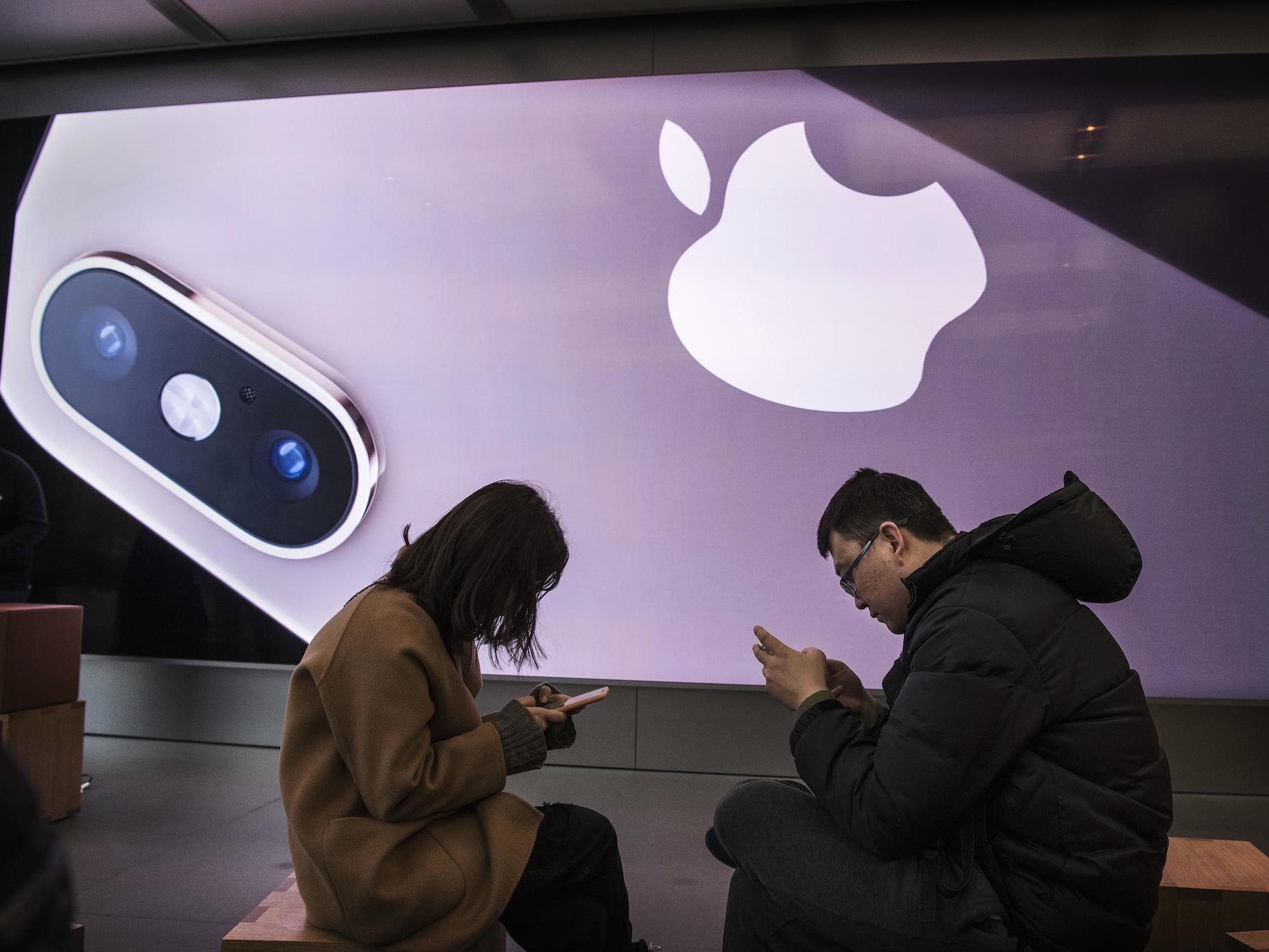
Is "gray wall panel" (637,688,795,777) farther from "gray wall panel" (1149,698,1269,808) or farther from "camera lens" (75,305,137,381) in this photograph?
"camera lens" (75,305,137,381)

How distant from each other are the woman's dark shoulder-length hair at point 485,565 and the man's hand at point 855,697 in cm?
62

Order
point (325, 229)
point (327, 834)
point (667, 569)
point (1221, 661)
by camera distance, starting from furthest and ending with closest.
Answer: point (325, 229)
point (667, 569)
point (1221, 661)
point (327, 834)

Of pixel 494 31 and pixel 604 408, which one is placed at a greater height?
pixel 494 31

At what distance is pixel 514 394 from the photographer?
3645 mm

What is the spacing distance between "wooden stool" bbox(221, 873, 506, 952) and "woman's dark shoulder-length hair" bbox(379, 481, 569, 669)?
47 cm

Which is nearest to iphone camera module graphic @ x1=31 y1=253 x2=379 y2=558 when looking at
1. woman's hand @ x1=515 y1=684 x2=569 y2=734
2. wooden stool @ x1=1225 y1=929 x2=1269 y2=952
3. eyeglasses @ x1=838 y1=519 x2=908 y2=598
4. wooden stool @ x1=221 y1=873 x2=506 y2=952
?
woman's hand @ x1=515 y1=684 x2=569 y2=734

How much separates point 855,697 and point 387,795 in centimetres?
93

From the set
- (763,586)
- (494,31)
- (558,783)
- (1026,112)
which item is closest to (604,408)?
(763,586)

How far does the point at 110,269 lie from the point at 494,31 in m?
1.92

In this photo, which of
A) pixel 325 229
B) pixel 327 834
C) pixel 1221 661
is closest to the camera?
pixel 327 834

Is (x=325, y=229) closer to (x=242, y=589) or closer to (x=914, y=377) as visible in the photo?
(x=242, y=589)

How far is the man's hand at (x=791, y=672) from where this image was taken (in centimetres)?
152

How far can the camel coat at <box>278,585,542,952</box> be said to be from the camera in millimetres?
1349

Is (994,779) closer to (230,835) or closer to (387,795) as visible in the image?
(387,795)
